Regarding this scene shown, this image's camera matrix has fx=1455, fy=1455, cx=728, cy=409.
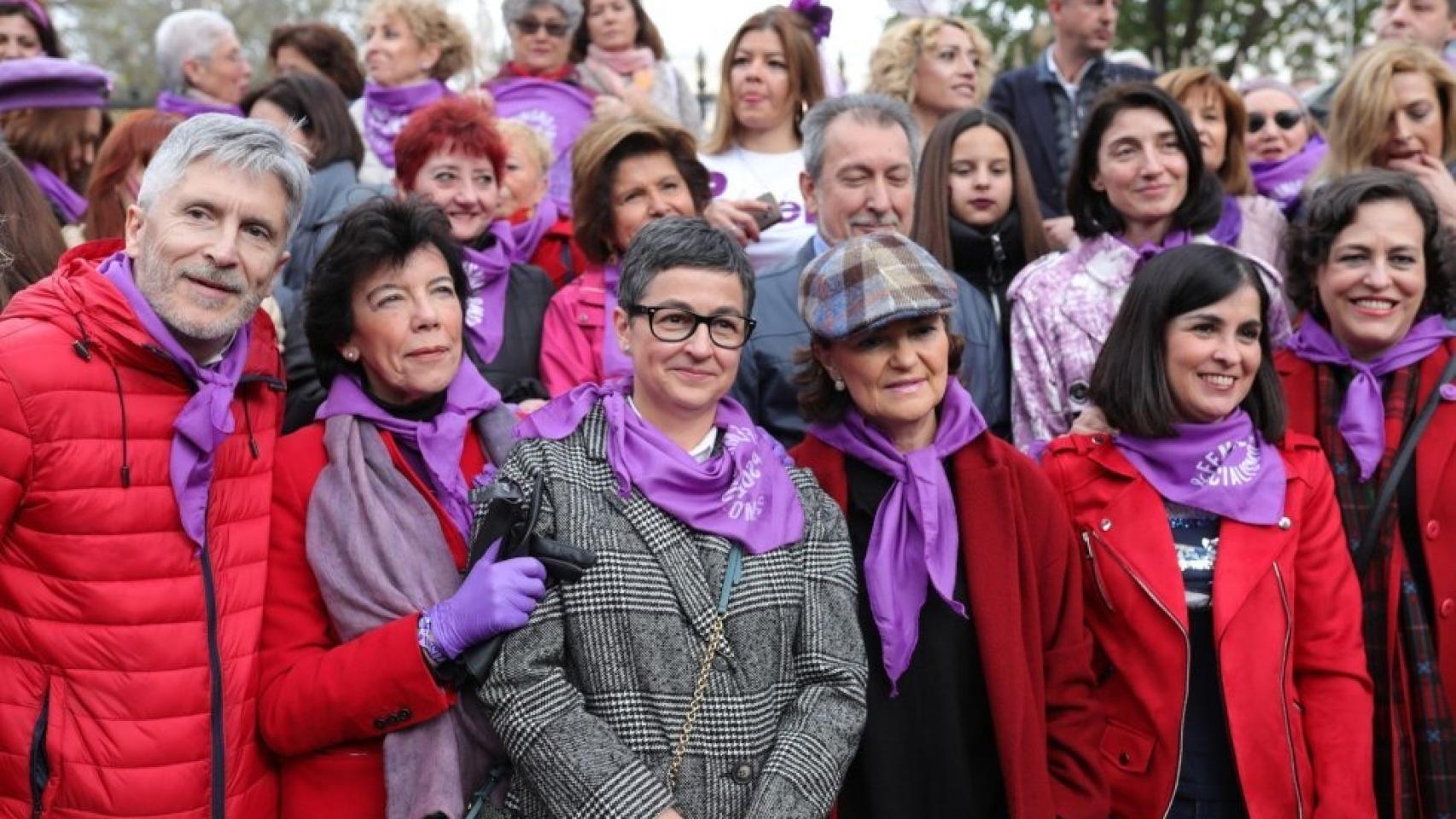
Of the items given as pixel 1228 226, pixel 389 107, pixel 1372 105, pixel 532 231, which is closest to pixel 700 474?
pixel 532 231

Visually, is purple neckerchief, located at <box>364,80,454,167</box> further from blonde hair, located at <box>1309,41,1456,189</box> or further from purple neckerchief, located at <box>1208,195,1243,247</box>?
blonde hair, located at <box>1309,41,1456,189</box>

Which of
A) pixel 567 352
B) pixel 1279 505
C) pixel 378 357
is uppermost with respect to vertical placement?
pixel 378 357

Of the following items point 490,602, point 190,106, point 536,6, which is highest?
point 536,6

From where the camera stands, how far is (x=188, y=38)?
7484mm

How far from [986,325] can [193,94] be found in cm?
470

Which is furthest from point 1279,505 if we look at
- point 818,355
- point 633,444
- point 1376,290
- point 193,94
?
point 193,94

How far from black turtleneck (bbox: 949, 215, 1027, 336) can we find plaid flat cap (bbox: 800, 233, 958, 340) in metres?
1.38

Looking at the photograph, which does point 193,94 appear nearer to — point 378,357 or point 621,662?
point 378,357

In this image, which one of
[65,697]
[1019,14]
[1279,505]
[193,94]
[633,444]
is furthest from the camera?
[1019,14]

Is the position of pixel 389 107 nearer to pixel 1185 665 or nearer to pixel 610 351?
pixel 610 351

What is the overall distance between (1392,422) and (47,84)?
5.42 metres

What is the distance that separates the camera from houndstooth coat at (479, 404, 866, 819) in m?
3.24

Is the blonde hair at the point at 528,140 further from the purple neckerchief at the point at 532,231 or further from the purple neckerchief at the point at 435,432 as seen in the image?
the purple neckerchief at the point at 435,432

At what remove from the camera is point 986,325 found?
498 cm
